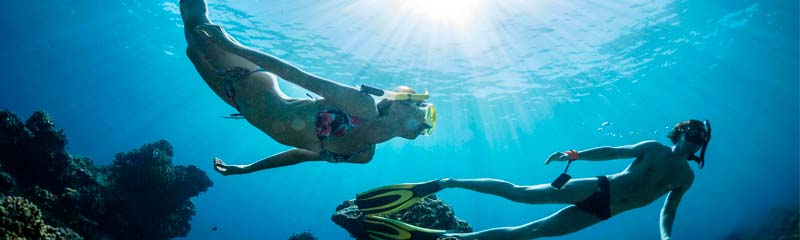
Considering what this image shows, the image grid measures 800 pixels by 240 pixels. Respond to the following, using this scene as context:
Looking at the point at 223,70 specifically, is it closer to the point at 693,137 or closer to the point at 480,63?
the point at 693,137

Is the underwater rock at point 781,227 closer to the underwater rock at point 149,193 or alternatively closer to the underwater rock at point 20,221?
the underwater rock at point 20,221

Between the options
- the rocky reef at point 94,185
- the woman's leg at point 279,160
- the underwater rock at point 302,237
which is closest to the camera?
the woman's leg at point 279,160

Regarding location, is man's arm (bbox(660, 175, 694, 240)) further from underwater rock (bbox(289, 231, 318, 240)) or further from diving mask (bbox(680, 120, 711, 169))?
underwater rock (bbox(289, 231, 318, 240))

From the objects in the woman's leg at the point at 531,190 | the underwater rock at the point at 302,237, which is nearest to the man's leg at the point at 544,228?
the woman's leg at the point at 531,190

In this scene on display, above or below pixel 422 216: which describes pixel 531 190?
below

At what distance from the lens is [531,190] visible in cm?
494

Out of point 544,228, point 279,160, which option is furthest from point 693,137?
point 279,160

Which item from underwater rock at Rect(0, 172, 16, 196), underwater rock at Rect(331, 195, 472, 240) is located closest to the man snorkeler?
underwater rock at Rect(331, 195, 472, 240)

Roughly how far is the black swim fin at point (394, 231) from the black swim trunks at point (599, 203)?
2.18m

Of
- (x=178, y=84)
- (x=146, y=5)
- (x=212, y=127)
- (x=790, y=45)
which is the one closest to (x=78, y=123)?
(x=212, y=127)

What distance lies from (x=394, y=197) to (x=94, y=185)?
10185mm

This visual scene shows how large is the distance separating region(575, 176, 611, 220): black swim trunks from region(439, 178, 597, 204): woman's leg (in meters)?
0.08

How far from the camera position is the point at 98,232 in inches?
355

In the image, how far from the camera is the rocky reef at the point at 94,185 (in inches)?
316
